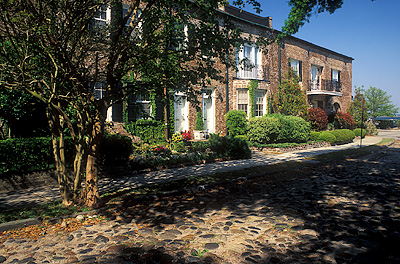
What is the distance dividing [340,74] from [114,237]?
36.1 m

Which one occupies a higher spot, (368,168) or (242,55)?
(242,55)

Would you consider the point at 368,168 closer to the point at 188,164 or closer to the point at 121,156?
the point at 188,164

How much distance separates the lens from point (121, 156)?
9.48 m

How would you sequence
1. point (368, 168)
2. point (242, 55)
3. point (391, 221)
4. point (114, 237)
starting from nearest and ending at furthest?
point (114, 237) < point (391, 221) < point (368, 168) < point (242, 55)

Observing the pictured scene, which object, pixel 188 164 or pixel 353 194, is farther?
pixel 188 164

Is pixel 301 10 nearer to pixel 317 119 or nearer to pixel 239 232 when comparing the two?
pixel 239 232

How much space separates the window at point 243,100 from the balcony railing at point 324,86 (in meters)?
9.89

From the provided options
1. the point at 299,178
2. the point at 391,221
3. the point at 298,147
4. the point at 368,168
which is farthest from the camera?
the point at 298,147

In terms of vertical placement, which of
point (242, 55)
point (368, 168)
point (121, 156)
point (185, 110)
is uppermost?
point (242, 55)

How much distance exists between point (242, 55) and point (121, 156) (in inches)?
642

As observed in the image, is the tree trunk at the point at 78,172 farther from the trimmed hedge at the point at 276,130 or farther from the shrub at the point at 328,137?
the shrub at the point at 328,137

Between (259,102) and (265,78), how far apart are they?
2.12m

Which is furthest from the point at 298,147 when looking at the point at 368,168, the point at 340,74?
the point at 340,74

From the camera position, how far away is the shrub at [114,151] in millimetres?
9217
